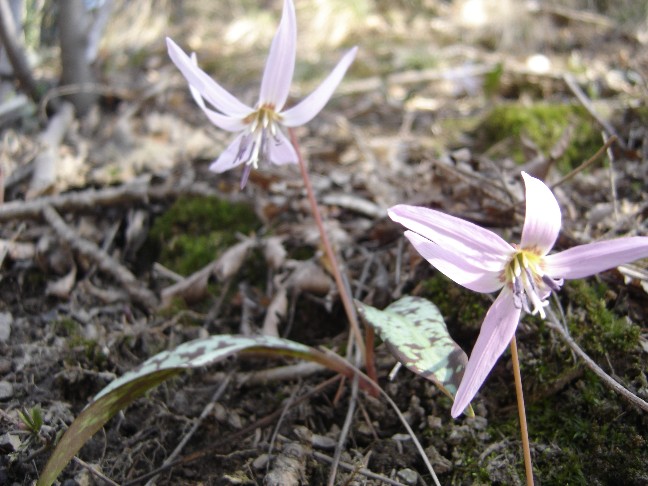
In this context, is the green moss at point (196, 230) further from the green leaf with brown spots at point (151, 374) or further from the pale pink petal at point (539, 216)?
the pale pink petal at point (539, 216)

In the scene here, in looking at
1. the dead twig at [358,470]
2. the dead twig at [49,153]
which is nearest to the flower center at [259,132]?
the dead twig at [358,470]

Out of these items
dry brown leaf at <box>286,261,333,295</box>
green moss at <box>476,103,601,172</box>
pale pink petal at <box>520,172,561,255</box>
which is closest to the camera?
pale pink petal at <box>520,172,561,255</box>

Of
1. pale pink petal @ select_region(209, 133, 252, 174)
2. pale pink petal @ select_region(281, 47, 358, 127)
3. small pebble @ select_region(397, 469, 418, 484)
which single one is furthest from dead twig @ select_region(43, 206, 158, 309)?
small pebble @ select_region(397, 469, 418, 484)

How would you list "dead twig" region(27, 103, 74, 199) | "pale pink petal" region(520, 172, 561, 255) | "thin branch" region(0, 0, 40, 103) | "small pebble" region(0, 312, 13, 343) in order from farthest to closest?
"thin branch" region(0, 0, 40, 103) → "dead twig" region(27, 103, 74, 199) → "small pebble" region(0, 312, 13, 343) → "pale pink petal" region(520, 172, 561, 255)

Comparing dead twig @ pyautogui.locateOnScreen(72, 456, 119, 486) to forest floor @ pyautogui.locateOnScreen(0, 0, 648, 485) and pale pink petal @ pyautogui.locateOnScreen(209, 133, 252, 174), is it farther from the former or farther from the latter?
pale pink petal @ pyautogui.locateOnScreen(209, 133, 252, 174)

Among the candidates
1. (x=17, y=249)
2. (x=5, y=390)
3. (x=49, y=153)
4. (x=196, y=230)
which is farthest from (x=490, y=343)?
(x=49, y=153)

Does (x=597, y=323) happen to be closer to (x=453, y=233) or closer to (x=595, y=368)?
(x=595, y=368)
